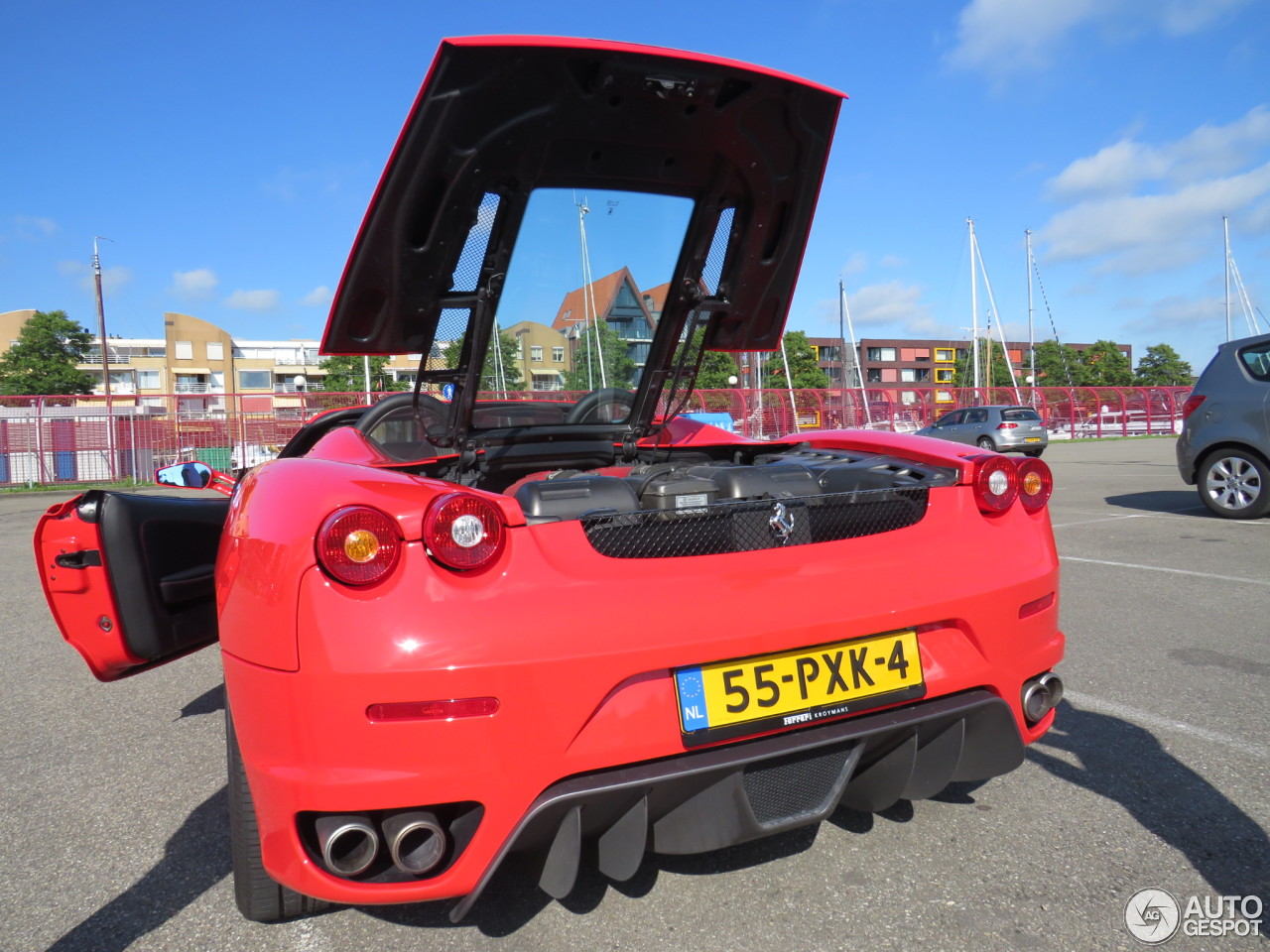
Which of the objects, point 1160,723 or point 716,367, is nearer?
point 1160,723

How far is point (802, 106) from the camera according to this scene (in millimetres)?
2533

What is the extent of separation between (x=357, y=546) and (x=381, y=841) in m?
0.54

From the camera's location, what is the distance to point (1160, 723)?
115 inches

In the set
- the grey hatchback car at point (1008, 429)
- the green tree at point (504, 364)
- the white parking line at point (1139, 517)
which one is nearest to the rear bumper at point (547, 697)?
the green tree at point (504, 364)

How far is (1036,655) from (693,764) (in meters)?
0.97

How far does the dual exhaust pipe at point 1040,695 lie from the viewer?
6.89ft

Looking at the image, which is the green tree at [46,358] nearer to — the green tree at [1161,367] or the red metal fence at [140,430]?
the red metal fence at [140,430]

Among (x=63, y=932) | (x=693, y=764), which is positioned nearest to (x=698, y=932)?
(x=693, y=764)

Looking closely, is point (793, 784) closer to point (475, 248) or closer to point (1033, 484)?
point (1033, 484)

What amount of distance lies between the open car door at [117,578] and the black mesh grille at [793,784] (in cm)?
175

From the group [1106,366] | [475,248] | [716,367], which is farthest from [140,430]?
[1106,366]

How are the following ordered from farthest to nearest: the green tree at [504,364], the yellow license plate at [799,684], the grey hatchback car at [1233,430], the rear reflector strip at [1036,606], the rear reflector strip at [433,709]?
the grey hatchback car at [1233,430]
the green tree at [504,364]
the rear reflector strip at [1036,606]
the yellow license plate at [799,684]
the rear reflector strip at [433,709]

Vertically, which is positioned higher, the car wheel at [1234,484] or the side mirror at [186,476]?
the side mirror at [186,476]

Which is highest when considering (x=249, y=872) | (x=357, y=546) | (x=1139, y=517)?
(x=357, y=546)
